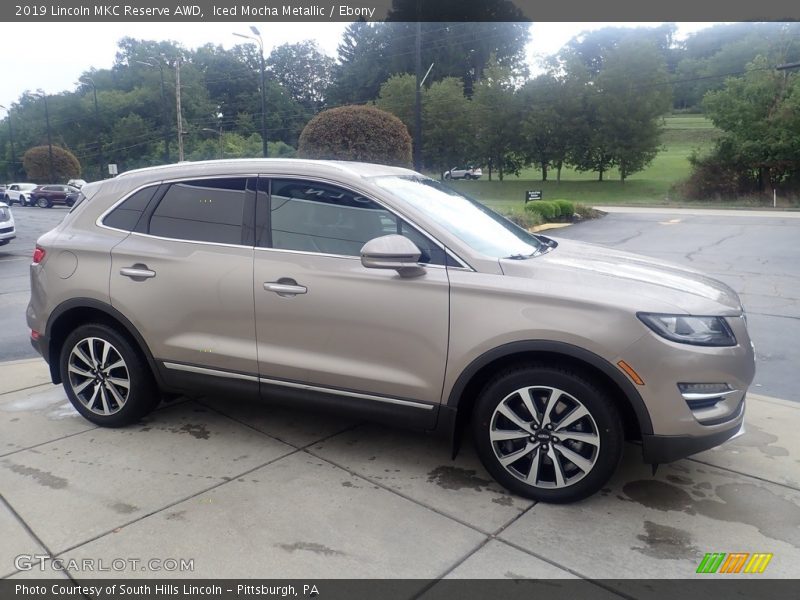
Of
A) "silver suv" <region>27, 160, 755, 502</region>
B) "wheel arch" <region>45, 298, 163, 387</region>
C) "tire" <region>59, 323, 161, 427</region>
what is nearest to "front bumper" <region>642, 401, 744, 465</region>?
"silver suv" <region>27, 160, 755, 502</region>

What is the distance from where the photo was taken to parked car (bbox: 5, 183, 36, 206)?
41353mm

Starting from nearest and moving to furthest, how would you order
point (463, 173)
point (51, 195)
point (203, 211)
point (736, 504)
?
point (736, 504) → point (203, 211) → point (51, 195) → point (463, 173)

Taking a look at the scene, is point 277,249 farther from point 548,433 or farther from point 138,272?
point 548,433

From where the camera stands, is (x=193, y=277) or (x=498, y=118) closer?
(x=193, y=277)

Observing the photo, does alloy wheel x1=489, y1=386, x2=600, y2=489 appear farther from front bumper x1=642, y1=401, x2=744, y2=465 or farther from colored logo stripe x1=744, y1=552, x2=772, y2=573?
colored logo stripe x1=744, y1=552, x2=772, y2=573

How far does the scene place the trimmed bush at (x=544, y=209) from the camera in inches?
838

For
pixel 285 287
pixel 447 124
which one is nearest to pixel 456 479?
pixel 285 287

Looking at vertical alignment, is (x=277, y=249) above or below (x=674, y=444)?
above

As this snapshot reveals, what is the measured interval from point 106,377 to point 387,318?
2.12 meters

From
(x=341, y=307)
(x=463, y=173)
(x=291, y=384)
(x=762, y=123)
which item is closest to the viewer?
(x=341, y=307)

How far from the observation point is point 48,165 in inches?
2296

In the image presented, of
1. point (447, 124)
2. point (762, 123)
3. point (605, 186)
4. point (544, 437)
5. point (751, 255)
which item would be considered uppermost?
point (447, 124)

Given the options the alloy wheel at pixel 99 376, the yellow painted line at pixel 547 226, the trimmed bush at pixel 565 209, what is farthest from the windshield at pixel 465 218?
the trimmed bush at pixel 565 209
